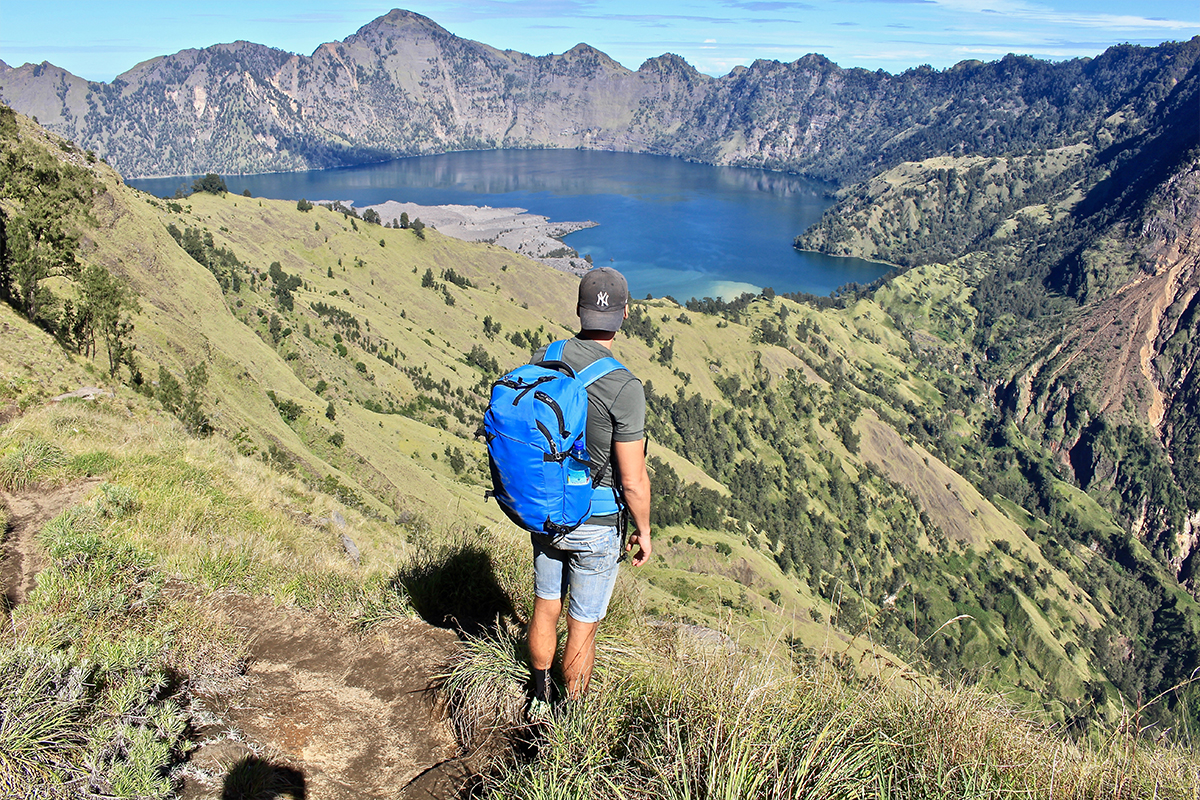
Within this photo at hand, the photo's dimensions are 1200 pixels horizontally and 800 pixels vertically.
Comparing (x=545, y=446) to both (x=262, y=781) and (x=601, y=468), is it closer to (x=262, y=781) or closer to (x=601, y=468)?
(x=601, y=468)

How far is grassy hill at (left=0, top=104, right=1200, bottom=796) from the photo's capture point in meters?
5.38

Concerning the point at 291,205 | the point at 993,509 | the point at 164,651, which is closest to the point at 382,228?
the point at 291,205

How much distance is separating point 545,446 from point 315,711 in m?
2.61

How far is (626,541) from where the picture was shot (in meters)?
4.48

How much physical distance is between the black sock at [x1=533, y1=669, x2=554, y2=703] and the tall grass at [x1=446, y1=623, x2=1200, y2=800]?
0.20m

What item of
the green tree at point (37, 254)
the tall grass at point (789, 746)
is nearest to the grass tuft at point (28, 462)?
the tall grass at point (789, 746)

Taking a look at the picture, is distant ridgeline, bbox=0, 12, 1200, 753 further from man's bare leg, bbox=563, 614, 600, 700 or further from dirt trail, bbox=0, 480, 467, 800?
dirt trail, bbox=0, 480, 467, 800

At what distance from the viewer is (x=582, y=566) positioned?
4203 millimetres

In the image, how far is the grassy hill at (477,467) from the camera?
5.38 metres

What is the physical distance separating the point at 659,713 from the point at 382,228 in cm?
11763

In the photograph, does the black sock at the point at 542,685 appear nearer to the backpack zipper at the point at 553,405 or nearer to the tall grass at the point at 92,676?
the backpack zipper at the point at 553,405

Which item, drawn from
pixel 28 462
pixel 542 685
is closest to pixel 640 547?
pixel 542 685

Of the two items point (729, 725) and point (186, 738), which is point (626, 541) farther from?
point (186, 738)

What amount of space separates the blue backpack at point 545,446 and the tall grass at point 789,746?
47.6 inches
